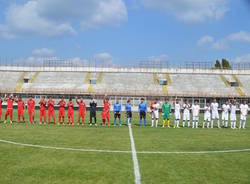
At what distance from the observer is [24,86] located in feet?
198

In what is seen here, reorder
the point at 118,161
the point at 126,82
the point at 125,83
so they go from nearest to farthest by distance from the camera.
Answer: the point at 118,161, the point at 125,83, the point at 126,82

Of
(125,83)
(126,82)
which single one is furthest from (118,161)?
(126,82)

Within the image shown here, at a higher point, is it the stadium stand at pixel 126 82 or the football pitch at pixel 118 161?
the stadium stand at pixel 126 82

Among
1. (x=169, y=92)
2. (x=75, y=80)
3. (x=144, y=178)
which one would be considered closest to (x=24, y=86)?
(x=75, y=80)

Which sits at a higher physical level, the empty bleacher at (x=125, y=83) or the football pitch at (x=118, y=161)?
the empty bleacher at (x=125, y=83)

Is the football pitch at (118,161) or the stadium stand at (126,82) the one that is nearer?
the football pitch at (118,161)

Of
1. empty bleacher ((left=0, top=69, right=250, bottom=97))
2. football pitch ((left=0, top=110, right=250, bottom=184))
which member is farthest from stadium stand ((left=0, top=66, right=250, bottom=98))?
football pitch ((left=0, top=110, right=250, bottom=184))

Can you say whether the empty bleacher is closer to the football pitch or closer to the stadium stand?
the stadium stand

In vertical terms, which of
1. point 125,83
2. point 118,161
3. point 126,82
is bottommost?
point 118,161

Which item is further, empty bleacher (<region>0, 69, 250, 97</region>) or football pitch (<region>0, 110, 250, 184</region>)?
empty bleacher (<region>0, 69, 250, 97</region>)

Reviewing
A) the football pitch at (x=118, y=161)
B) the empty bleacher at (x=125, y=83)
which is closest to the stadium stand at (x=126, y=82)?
the empty bleacher at (x=125, y=83)

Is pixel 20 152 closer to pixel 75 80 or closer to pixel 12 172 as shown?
pixel 12 172

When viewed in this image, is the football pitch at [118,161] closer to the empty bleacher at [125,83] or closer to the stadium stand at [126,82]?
the stadium stand at [126,82]

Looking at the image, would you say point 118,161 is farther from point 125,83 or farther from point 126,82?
point 126,82
